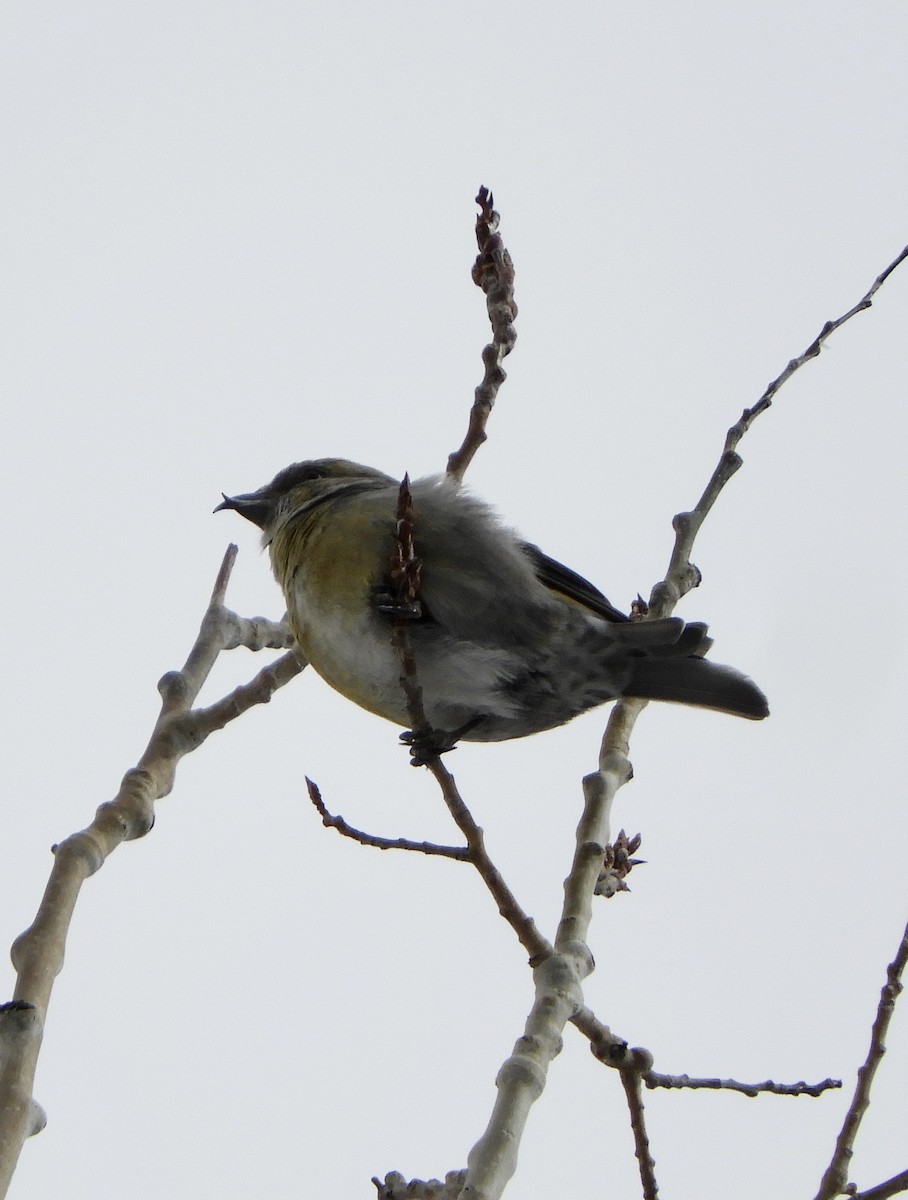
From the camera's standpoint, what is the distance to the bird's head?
461 cm

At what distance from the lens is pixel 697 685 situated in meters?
3.95

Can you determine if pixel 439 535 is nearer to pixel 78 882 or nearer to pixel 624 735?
pixel 624 735

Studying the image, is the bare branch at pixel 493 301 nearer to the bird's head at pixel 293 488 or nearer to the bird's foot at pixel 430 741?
the bird's head at pixel 293 488

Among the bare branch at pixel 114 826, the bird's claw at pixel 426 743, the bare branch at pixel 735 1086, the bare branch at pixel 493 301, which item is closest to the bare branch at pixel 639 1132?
the bare branch at pixel 735 1086

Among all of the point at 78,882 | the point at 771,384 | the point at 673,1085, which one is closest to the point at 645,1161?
the point at 673,1085

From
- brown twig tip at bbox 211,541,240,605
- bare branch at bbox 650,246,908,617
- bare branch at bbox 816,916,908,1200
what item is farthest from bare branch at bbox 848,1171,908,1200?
brown twig tip at bbox 211,541,240,605

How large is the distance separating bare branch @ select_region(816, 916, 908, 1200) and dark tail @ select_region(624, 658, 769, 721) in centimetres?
122

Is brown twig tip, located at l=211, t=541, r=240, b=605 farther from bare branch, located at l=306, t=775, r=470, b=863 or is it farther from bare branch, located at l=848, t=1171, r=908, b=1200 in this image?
bare branch, located at l=848, t=1171, r=908, b=1200

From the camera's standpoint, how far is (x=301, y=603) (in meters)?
3.93

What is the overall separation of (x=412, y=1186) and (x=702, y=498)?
2236mm

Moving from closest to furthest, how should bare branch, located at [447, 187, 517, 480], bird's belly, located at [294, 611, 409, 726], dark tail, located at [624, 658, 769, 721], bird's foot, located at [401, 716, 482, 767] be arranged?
1. bird's foot, located at [401, 716, 482, 767]
2. bird's belly, located at [294, 611, 409, 726]
3. dark tail, located at [624, 658, 769, 721]
4. bare branch, located at [447, 187, 517, 480]

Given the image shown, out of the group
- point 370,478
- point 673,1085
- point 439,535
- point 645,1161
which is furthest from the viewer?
→ point 370,478

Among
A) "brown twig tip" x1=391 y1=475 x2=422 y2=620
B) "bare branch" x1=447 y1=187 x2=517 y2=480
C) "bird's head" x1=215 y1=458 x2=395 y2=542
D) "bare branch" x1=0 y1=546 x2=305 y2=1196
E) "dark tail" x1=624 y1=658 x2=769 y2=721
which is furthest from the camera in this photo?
"bird's head" x1=215 y1=458 x2=395 y2=542

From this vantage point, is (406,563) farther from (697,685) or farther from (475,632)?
(697,685)
